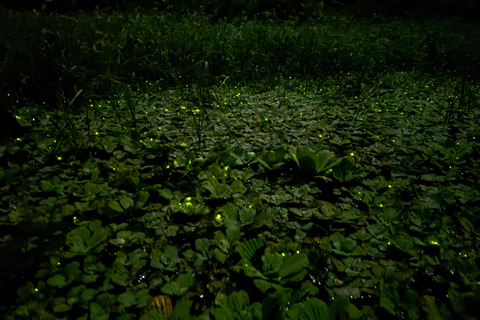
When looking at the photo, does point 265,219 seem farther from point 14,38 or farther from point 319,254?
point 14,38

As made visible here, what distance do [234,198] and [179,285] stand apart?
629 mm

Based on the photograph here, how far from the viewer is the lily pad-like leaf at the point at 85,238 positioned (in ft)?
4.08

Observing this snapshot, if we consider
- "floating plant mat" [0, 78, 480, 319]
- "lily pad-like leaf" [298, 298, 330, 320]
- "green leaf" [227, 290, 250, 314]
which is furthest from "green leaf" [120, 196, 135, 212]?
"lily pad-like leaf" [298, 298, 330, 320]

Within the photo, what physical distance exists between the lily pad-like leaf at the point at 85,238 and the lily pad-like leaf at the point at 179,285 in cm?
40

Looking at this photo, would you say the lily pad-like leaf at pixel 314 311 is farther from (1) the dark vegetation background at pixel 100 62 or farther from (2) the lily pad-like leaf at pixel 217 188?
(1) the dark vegetation background at pixel 100 62

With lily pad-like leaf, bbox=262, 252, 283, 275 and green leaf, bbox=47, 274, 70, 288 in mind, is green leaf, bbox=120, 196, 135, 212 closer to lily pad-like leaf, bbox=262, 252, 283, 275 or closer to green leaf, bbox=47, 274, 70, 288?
green leaf, bbox=47, 274, 70, 288

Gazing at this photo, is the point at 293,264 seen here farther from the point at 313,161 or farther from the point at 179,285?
the point at 313,161

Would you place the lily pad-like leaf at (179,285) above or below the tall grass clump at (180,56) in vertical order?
below

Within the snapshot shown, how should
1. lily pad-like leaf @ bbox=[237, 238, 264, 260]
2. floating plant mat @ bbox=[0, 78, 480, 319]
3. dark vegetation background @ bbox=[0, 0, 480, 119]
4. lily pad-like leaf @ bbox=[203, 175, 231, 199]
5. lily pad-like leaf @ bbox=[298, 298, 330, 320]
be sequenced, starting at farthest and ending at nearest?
1. dark vegetation background @ bbox=[0, 0, 480, 119]
2. lily pad-like leaf @ bbox=[203, 175, 231, 199]
3. lily pad-like leaf @ bbox=[237, 238, 264, 260]
4. floating plant mat @ bbox=[0, 78, 480, 319]
5. lily pad-like leaf @ bbox=[298, 298, 330, 320]

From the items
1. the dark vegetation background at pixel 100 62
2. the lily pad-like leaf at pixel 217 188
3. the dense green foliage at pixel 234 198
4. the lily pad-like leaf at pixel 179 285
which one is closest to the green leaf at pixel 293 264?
the dense green foliage at pixel 234 198

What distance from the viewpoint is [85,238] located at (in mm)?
1289

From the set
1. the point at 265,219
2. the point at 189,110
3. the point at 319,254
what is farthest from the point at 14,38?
the point at 319,254

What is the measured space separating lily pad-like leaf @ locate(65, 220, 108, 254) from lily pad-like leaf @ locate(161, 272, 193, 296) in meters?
0.40

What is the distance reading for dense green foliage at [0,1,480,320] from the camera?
109cm
